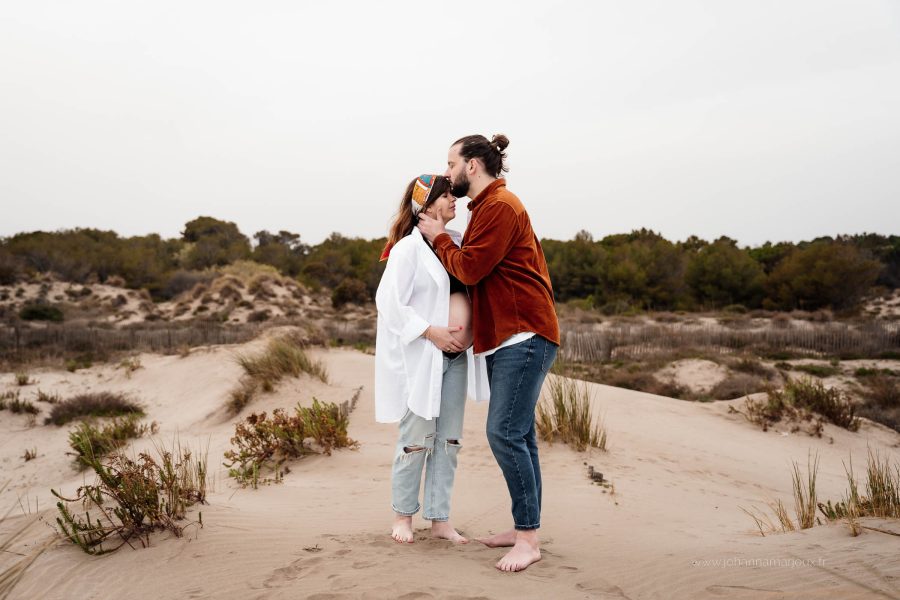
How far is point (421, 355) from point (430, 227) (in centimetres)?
72

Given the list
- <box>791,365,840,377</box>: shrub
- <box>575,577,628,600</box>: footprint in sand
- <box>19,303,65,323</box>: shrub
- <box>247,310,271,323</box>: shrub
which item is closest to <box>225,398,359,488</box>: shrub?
<box>575,577,628,600</box>: footprint in sand

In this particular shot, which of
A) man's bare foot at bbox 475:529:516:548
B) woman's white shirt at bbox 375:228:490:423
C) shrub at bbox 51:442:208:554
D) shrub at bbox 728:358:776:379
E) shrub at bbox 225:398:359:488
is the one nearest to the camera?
shrub at bbox 51:442:208:554

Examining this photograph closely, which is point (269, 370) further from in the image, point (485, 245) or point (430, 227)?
point (485, 245)

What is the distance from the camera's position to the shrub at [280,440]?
5.80m

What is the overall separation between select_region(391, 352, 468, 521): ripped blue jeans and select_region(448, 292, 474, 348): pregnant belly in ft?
0.48

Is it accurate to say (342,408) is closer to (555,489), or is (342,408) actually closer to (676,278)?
(555,489)

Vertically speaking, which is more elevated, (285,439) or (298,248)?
(298,248)

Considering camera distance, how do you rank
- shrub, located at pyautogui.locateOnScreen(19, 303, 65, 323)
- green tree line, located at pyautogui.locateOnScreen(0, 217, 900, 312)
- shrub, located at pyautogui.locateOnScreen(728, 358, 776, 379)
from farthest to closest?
1. green tree line, located at pyautogui.locateOnScreen(0, 217, 900, 312)
2. shrub, located at pyautogui.locateOnScreen(19, 303, 65, 323)
3. shrub, located at pyautogui.locateOnScreen(728, 358, 776, 379)

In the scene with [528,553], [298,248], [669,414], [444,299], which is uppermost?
[298,248]

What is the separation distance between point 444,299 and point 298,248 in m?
50.4

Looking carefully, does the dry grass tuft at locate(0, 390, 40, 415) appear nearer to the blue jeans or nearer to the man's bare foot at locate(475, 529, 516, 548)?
the man's bare foot at locate(475, 529, 516, 548)

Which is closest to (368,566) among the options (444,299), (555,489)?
(444,299)

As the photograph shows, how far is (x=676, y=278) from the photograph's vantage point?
31.6 m

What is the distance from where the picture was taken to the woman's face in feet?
11.1
